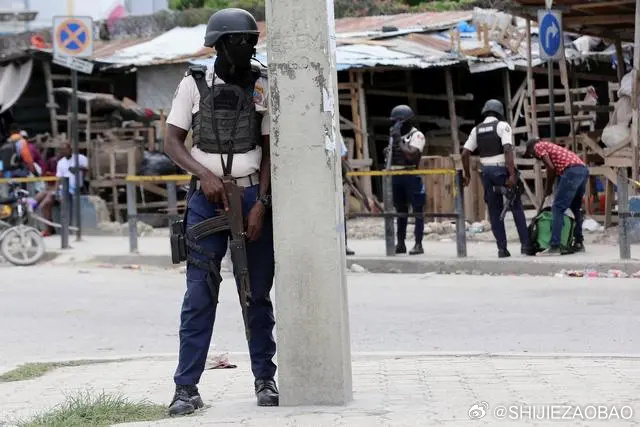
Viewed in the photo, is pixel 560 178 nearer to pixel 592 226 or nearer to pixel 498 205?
pixel 498 205

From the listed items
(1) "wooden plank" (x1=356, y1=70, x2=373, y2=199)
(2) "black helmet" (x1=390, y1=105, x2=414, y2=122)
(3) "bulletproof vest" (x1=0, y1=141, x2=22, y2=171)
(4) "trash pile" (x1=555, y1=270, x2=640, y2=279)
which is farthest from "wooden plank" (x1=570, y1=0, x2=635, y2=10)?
(3) "bulletproof vest" (x1=0, y1=141, x2=22, y2=171)

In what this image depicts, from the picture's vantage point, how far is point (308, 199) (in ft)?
19.1

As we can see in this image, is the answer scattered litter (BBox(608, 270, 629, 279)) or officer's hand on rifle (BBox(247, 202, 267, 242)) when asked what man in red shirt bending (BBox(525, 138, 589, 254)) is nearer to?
scattered litter (BBox(608, 270, 629, 279))

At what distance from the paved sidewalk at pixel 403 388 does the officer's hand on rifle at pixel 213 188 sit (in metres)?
0.97

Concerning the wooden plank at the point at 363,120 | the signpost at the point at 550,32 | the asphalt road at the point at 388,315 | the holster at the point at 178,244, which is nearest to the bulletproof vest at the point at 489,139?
the asphalt road at the point at 388,315

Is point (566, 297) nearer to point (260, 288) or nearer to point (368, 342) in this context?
point (368, 342)

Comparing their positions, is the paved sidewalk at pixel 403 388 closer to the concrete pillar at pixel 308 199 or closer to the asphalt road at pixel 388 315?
the concrete pillar at pixel 308 199

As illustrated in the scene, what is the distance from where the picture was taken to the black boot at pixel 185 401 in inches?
234

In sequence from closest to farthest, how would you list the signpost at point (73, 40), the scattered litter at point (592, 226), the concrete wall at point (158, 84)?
the scattered litter at point (592, 226) → the signpost at point (73, 40) → the concrete wall at point (158, 84)

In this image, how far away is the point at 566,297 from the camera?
1186 cm

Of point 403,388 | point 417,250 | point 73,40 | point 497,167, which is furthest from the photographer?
point 73,40

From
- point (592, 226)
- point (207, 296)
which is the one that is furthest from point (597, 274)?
point (207, 296)

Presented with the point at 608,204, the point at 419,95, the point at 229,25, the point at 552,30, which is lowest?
the point at 608,204

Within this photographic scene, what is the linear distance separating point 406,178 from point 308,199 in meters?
10.0
